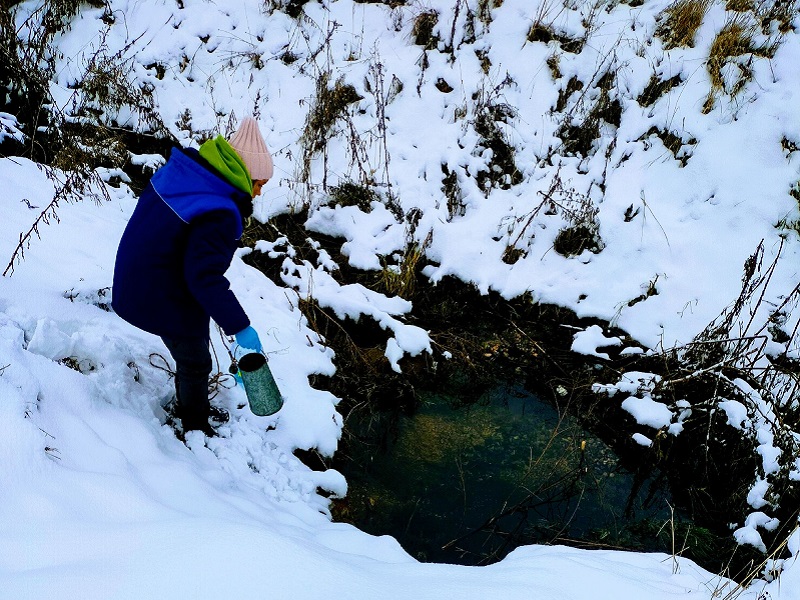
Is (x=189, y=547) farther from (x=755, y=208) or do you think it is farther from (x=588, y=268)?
(x=755, y=208)

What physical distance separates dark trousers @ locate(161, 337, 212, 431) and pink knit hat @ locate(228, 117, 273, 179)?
783 millimetres

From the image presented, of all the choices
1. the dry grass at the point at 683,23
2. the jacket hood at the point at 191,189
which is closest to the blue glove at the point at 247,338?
the jacket hood at the point at 191,189

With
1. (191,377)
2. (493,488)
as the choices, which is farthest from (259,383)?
(493,488)

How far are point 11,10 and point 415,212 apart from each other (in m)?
5.03

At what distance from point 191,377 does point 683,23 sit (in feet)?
19.3

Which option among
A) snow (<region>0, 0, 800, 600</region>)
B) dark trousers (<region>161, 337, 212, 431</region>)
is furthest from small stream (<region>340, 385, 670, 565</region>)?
dark trousers (<region>161, 337, 212, 431</region>)

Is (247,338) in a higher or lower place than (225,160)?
lower

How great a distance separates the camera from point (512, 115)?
5711 mm

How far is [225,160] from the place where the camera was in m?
2.19

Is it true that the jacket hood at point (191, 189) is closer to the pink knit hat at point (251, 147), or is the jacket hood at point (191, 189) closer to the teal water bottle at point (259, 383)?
the pink knit hat at point (251, 147)

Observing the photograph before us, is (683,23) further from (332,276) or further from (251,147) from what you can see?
(251,147)

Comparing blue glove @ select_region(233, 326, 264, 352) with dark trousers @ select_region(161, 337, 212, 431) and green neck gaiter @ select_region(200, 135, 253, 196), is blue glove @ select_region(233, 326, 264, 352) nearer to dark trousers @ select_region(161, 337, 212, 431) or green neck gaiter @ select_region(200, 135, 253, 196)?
dark trousers @ select_region(161, 337, 212, 431)

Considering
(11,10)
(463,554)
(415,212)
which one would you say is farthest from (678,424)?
(11,10)

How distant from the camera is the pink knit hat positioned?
237cm
